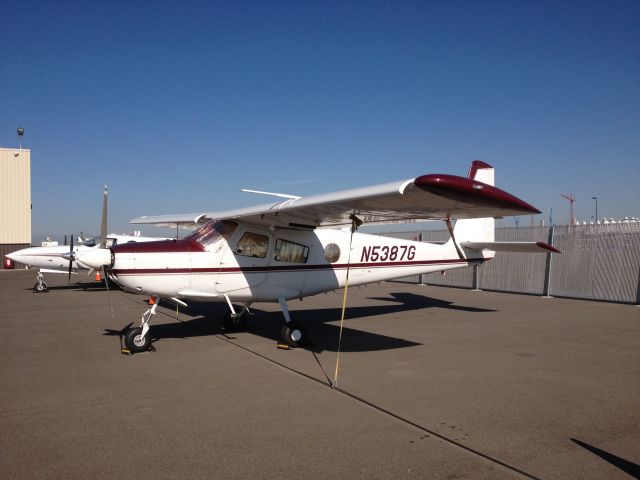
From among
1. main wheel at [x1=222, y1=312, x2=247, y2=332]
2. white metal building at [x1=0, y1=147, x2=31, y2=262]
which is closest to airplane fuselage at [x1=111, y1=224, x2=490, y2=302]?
main wheel at [x1=222, y1=312, x2=247, y2=332]

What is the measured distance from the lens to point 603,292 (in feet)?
52.0

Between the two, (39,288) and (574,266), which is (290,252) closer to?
(574,266)

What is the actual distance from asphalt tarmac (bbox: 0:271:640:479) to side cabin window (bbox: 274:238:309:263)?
1.62 meters

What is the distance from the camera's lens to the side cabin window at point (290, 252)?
952 centimetres

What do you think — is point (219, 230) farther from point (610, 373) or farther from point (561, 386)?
point (610, 373)

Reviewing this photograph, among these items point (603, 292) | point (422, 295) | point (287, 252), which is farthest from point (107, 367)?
point (603, 292)

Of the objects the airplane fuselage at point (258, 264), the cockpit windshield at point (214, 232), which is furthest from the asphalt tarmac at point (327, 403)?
the cockpit windshield at point (214, 232)

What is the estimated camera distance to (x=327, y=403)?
5512 mm

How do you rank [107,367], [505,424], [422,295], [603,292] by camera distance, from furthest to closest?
[422,295]
[603,292]
[107,367]
[505,424]

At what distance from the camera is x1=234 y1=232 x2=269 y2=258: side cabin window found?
920cm

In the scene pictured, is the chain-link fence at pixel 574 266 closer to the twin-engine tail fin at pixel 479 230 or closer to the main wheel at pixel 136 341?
the twin-engine tail fin at pixel 479 230

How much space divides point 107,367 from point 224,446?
12.5 feet

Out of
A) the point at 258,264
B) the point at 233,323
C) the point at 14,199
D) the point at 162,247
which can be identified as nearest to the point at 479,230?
the point at 258,264

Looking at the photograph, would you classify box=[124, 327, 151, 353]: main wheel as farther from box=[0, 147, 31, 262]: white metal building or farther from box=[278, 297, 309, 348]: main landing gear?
box=[0, 147, 31, 262]: white metal building
